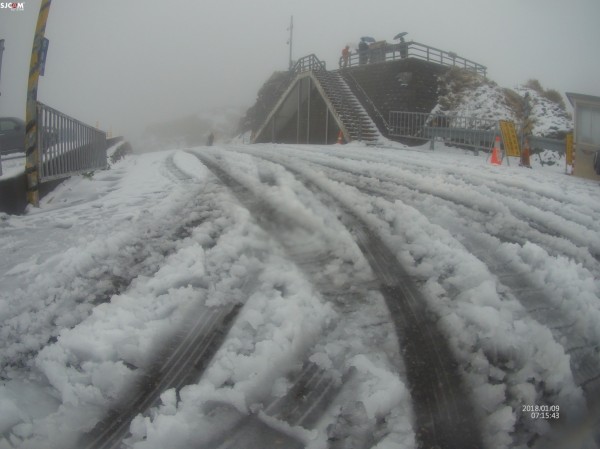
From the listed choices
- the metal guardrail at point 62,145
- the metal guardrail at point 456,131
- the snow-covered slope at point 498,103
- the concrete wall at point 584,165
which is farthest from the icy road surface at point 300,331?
the snow-covered slope at point 498,103

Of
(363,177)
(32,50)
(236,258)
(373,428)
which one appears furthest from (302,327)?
(32,50)

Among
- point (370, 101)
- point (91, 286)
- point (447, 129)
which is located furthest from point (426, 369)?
point (370, 101)

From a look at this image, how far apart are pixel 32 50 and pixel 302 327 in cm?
641

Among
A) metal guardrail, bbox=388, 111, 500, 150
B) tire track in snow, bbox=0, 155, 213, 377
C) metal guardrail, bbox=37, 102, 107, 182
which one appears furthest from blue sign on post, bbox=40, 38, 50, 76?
metal guardrail, bbox=388, 111, 500, 150

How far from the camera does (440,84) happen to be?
23438 millimetres

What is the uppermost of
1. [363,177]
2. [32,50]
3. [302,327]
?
[32,50]

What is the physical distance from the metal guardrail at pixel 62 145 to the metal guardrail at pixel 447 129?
44.3ft

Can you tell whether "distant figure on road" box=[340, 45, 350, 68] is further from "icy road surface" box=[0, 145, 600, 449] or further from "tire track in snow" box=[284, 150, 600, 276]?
"icy road surface" box=[0, 145, 600, 449]

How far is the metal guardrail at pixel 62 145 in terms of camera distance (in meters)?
6.06

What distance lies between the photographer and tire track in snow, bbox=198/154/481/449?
5.71 feet

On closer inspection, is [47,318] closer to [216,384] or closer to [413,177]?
[216,384]

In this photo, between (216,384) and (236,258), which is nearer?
(216,384)

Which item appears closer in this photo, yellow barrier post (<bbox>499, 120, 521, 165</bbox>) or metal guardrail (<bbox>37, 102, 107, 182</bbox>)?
metal guardrail (<bbox>37, 102, 107, 182</bbox>)

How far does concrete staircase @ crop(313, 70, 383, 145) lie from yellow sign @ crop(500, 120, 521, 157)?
6.88m
